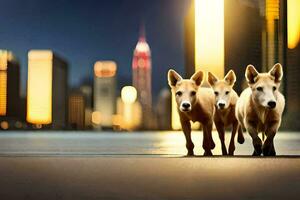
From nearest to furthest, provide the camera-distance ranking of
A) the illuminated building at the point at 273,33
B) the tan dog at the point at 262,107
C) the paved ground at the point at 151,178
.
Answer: the paved ground at the point at 151,178, the tan dog at the point at 262,107, the illuminated building at the point at 273,33

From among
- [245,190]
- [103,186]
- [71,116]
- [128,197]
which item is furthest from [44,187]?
[71,116]

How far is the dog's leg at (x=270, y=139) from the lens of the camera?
7570 mm

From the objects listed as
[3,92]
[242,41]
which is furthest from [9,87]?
[242,41]

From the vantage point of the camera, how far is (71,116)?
2958 inches

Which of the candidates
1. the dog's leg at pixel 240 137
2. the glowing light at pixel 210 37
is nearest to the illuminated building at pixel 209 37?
the glowing light at pixel 210 37

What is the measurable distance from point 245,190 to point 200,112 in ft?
8.71

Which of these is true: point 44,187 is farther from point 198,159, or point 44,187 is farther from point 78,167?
point 198,159

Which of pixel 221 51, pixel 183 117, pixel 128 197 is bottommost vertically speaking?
pixel 128 197

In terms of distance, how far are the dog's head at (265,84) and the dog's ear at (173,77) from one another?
0.77 m

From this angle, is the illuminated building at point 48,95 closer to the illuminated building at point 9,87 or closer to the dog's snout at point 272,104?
the illuminated building at point 9,87

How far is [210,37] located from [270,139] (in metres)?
1.65

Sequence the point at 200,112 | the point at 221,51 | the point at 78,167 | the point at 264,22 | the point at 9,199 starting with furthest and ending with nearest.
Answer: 1. the point at 264,22
2. the point at 221,51
3. the point at 200,112
4. the point at 78,167
5. the point at 9,199

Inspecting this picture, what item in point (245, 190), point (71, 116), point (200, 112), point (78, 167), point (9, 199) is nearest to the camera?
point (9, 199)

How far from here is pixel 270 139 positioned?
7.56 meters
